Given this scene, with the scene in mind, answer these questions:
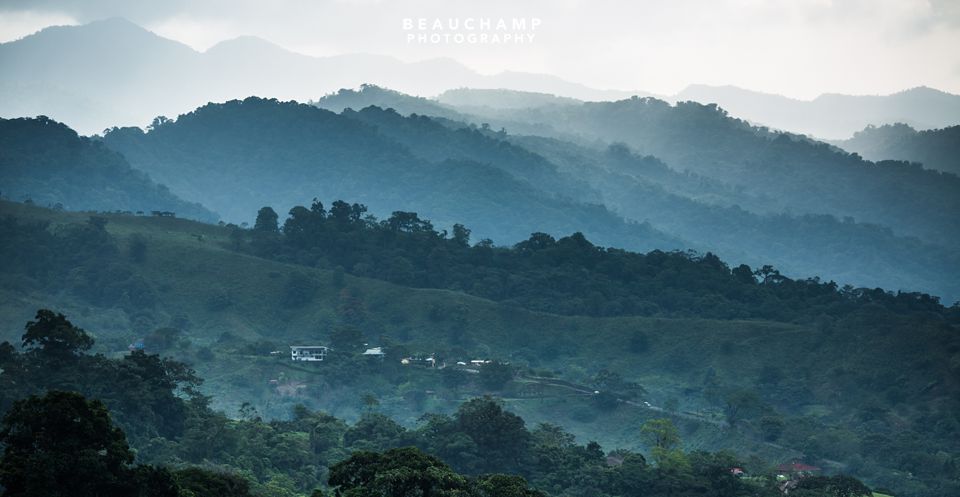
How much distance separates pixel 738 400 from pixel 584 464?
2036cm

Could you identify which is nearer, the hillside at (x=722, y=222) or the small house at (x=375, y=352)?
the small house at (x=375, y=352)

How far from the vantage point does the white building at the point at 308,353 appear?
78.6m

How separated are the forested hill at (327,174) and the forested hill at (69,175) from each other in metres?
18.4

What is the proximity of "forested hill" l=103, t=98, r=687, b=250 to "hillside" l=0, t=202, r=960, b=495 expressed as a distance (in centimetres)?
6002

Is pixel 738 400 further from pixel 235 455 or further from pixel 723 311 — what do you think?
pixel 235 455

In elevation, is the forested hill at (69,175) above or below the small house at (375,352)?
above

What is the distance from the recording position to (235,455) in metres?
48.8

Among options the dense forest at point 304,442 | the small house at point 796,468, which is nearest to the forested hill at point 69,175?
the dense forest at point 304,442

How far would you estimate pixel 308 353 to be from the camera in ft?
260

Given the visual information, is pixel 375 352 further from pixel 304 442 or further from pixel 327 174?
pixel 327 174

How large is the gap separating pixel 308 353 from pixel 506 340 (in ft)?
42.9

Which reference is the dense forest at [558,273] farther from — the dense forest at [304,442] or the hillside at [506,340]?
the dense forest at [304,442]

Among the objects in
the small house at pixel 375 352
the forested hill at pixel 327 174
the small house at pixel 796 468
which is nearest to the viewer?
the small house at pixel 796 468

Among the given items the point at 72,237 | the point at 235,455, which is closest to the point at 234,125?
the point at 72,237
